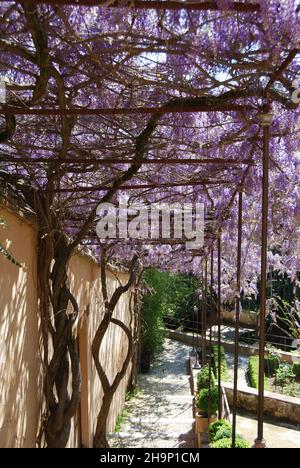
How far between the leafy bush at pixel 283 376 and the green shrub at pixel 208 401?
4142 mm

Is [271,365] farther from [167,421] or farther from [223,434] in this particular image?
[223,434]

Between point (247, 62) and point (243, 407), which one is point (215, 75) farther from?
point (243, 407)

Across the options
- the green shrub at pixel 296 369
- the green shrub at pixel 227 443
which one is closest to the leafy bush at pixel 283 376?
the green shrub at pixel 296 369

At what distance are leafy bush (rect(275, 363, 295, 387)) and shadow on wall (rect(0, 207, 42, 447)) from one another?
8224mm

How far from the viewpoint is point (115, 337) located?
986cm

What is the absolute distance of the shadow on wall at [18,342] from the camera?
2.93 m

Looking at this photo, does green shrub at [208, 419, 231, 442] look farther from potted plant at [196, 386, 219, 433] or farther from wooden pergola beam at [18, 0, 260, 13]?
wooden pergola beam at [18, 0, 260, 13]

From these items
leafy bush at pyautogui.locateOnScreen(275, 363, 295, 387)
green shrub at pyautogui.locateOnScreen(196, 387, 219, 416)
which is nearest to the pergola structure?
green shrub at pyautogui.locateOnScreen(196, 387, 219, 416)

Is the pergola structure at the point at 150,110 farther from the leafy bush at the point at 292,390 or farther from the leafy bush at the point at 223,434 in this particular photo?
the leafy bush at the point at 292,390

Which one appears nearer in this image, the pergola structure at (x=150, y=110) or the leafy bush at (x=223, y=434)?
the pergola structure at (x=150, y=110)

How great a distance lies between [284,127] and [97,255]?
4.53 m

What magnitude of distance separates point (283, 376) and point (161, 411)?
2.88 metres

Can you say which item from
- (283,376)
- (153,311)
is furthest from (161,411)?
(153,311)

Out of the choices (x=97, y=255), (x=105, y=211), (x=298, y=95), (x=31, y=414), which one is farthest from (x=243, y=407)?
(x=298, y=95)
